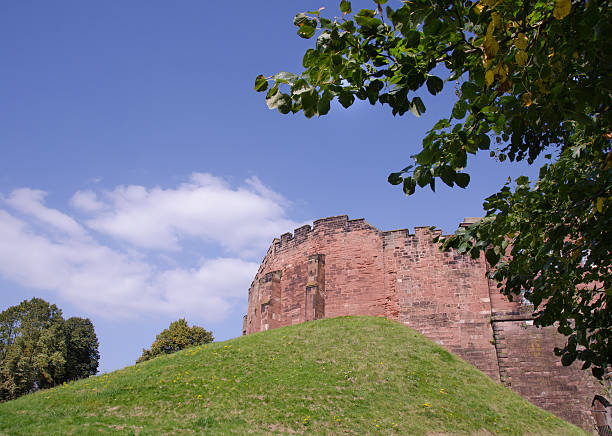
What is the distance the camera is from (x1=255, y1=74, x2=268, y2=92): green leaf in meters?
3.38

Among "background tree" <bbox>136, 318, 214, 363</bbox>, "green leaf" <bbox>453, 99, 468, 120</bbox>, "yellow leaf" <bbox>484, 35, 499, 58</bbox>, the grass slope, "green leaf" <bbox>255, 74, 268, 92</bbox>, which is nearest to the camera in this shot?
"yellow leaf" <bbox>484, 35, 499, 58</bbox>

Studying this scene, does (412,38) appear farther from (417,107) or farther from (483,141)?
(483,141)

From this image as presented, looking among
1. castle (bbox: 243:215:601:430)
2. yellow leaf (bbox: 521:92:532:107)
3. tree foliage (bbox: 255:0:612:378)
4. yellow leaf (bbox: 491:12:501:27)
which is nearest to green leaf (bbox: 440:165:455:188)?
tree foliage (bbox: 255:0:612:378)

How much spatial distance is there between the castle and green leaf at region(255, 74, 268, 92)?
19.1 m

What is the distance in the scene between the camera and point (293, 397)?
14.2 m

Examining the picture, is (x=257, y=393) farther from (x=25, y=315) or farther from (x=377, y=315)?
(x=25, y=315)

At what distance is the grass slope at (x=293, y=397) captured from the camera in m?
12.4

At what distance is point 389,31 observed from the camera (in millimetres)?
3609

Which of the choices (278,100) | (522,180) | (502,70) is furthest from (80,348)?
(502,70)

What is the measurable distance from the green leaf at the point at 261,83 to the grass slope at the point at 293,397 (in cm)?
1074

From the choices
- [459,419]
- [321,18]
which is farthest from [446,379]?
[321,18]

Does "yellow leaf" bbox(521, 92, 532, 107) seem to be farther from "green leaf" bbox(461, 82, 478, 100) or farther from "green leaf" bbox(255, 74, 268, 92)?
"green leaf" bbox(255, 74, 268, 92)

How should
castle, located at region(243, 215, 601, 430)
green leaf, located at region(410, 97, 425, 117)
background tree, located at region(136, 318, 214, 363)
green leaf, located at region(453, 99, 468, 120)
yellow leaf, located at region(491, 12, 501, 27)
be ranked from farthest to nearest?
background tree, located at region(136, 318, 214, 363), castle, located at region(243, 215, 601, 430), green leaf, located at region(410, 97, 425, 117), green leaf, located at region(453, 99, 468, 120), yellow leaf, located at region(491, 12, 501, 27)

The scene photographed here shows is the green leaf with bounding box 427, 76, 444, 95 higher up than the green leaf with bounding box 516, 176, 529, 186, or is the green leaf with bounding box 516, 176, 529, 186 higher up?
the green leaf with bounding box 516, 176, 529, 186
